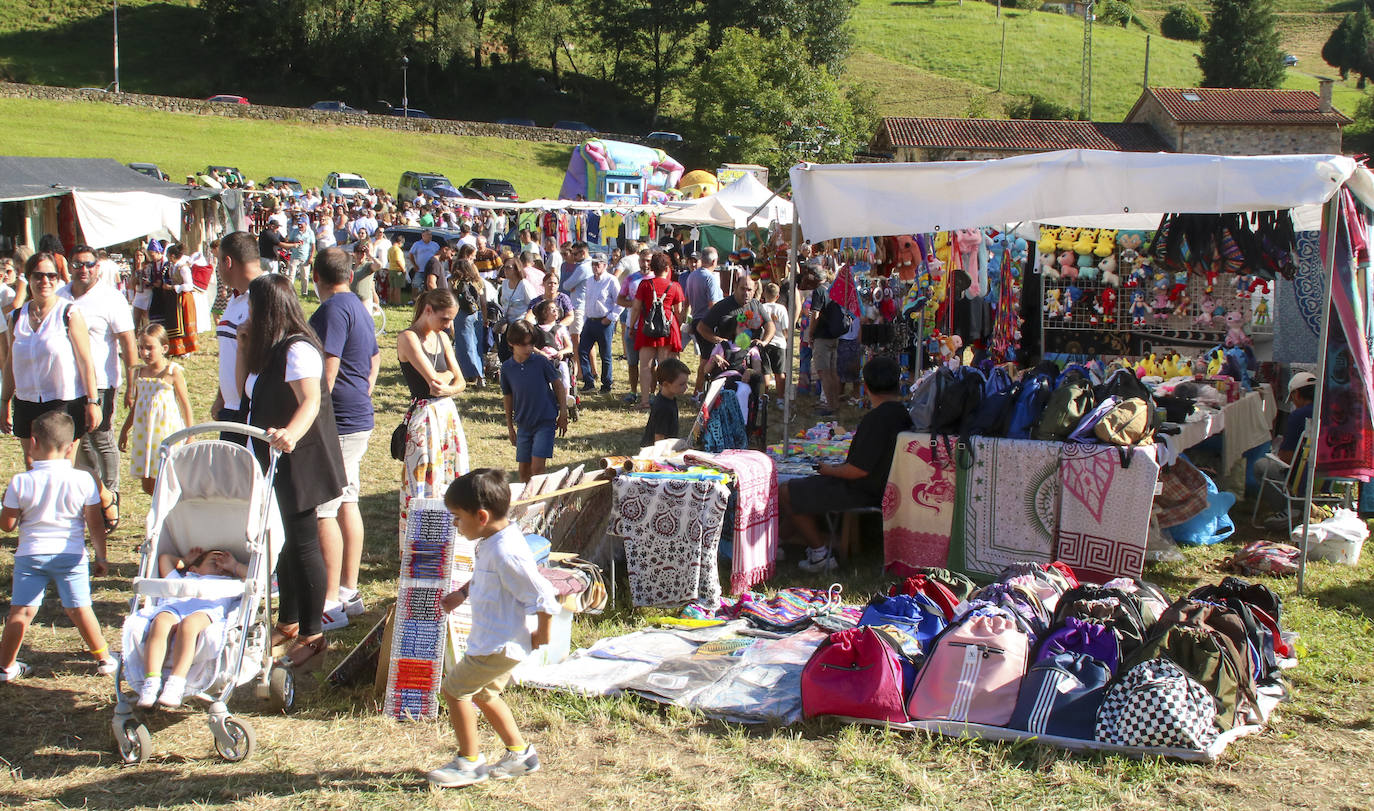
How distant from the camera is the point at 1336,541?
237 inches

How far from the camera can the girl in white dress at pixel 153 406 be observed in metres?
5.77

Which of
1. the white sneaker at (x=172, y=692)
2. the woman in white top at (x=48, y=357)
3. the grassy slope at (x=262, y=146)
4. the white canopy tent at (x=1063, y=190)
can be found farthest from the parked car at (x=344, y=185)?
the white sneaker at (x=172, y=692)

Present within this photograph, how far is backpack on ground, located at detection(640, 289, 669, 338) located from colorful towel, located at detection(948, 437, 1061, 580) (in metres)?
4.66

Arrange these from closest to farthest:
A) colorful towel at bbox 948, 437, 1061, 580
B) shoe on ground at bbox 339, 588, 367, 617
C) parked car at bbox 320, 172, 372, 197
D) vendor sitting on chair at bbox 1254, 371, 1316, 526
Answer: shoe on ground at bbox 339, 588, 367, 617 → colorful towel at bbox 948, 437, 1061, 580 → vendor sitting on chair at bbox 1254, 371, 1316, 526 → parked car at bbox 320, 172, 372, 197

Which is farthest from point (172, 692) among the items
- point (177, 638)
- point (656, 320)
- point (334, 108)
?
point (334, 108)

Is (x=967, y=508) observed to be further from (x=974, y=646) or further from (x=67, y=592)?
(x=67, y=592)

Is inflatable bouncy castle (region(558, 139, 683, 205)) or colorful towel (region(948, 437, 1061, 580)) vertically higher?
inflatable bouncy castle (region(558, 139, 683, 205))

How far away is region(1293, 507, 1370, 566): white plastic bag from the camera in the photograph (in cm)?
601

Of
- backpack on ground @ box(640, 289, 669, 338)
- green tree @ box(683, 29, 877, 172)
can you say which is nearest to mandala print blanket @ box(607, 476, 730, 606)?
backpack on ground @ box(640, 289, 669, 338)

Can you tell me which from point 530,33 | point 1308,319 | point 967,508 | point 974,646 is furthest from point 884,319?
point 530,33

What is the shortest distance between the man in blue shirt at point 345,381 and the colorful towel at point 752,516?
1745 mm

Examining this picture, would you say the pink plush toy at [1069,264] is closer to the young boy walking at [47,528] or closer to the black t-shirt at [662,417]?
the black t-shirt at [662,417]

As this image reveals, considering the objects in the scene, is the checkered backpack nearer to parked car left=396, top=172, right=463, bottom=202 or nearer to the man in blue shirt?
the man in blue shirt

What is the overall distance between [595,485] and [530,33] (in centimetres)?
5897
